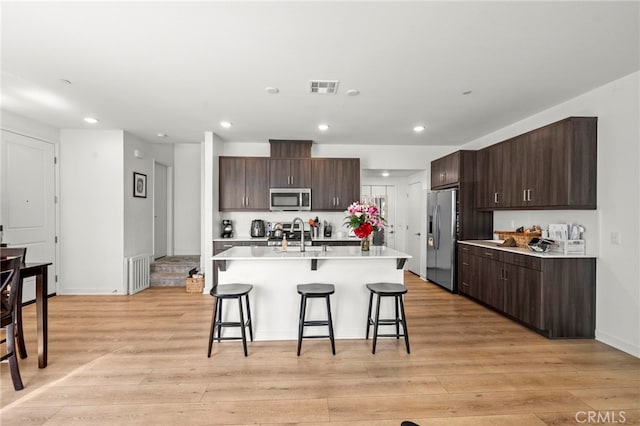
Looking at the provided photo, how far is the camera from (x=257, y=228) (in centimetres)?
568

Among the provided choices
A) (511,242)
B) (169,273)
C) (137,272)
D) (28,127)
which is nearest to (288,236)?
(169,273)

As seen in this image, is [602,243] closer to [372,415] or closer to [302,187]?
[372,415]

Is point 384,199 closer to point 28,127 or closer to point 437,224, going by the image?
point 437,224

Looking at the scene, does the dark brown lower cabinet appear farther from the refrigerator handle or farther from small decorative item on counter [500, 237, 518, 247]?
the refrigerator handle

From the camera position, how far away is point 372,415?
2.08 m

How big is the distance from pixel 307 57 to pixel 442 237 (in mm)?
4029

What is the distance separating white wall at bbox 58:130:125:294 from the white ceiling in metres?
0.82

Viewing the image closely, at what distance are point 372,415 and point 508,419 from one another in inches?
34.9

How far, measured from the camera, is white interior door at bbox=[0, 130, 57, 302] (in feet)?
13.7

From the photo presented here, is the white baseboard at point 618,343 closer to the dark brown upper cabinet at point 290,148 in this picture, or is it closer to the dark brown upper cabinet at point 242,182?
the dark brown upper cabinet at point 290,148

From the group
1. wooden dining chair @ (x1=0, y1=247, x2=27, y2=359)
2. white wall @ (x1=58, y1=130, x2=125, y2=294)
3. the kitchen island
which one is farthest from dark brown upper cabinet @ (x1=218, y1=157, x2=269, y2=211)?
wooden dining chair @ (x1=0, y1=247, x2=27, y2=359)

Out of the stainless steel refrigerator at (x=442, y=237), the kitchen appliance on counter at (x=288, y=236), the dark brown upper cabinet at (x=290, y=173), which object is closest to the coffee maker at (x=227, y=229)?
the kitchen appliance on counter at (x=288, y=236)

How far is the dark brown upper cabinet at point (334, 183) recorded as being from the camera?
569 cm

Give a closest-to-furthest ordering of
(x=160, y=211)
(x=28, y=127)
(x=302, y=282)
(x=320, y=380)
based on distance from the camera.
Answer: (x=320, y=380) < (x=302, y=282) < (x=28, y=127) < (x=160, y=211)
